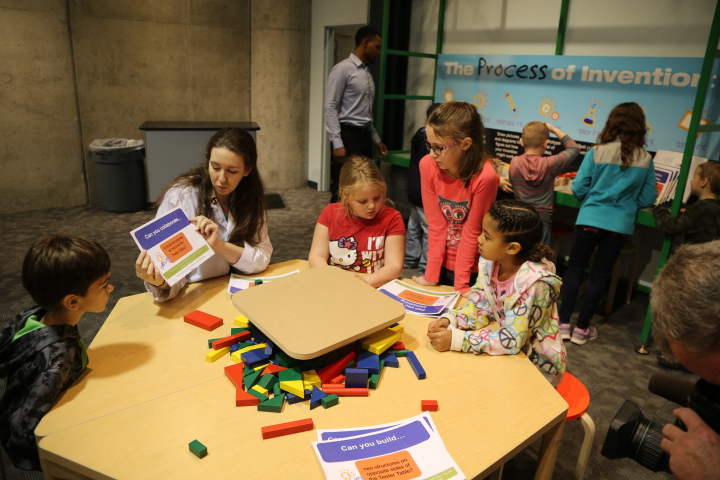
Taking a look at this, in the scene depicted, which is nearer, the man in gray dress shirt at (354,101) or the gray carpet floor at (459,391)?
the gray carpet floor at (459,391)

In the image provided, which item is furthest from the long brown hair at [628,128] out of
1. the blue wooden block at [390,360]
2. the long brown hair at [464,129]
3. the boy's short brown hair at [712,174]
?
the blue wooden block at [390,360]

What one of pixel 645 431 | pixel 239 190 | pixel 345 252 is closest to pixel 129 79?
pixel 239 190

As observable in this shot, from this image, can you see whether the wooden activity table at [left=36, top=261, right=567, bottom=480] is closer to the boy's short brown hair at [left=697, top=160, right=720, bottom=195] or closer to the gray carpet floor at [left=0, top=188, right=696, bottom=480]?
the gray carpet floor at [left=0, top=188, right=696, bottom=480]

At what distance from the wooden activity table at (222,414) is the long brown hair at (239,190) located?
631mm

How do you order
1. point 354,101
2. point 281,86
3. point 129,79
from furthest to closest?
1. point 281,86
2. point 129,79
3. point 354,101

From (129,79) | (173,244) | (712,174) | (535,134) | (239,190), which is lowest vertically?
(173,244)

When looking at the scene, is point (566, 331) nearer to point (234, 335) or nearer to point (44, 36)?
point (234, 335)

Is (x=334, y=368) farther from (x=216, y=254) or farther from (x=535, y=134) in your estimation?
(x=535, y=134)

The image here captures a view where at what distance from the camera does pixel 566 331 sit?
11.4 ft

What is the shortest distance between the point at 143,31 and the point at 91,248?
5542 millimetres

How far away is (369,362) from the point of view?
4.98 ft

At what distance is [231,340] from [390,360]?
1.68 feet

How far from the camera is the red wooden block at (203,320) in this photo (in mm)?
1765

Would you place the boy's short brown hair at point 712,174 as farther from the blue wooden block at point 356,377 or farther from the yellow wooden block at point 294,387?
the yellow wooden block at point 294,387
